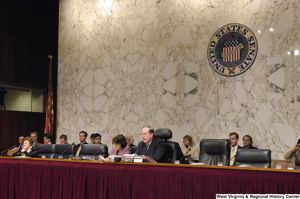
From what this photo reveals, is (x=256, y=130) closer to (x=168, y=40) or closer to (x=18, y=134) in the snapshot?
(x=168, y=40)

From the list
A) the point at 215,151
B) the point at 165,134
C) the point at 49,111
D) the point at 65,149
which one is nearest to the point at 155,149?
the point at 165,134

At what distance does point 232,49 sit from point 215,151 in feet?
9.93

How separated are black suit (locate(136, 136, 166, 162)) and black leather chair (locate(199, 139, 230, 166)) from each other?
1.87ft

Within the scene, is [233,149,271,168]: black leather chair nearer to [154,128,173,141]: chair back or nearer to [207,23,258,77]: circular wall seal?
[154,128,173,141]: chair back

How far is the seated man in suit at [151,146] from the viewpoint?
179 inches

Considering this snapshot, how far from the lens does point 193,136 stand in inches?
287

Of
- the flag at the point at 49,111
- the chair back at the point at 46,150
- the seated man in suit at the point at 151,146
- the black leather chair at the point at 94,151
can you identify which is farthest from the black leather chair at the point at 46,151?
the flag at the point at 49,111

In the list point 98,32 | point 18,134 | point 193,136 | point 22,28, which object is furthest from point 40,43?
point 193,136

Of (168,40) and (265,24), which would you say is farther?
(168,40)

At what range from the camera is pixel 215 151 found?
182 inches

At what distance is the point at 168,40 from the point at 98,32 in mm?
2027

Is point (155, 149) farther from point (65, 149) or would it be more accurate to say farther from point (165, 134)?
point (65, 149)

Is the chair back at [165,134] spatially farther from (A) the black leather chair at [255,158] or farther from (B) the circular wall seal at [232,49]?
(B) the circular wall seal at [232,49]

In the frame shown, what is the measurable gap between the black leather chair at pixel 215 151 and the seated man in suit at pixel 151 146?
575 millimetres
